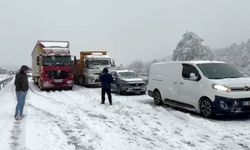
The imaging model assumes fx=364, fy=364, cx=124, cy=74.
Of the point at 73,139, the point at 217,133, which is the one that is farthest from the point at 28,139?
the point at 217,133

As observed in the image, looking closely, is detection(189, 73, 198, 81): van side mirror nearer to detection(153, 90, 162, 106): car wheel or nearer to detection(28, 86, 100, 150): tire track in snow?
detection(153, 90, 162, 106): car wheel

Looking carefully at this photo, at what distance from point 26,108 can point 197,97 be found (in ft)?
23.3

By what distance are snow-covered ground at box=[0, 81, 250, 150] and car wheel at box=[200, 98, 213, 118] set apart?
0.46m

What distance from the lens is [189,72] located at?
44.9ft

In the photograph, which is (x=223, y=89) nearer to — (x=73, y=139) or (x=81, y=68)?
(x=73, y=139)

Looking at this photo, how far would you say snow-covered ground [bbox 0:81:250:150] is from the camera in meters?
8.14

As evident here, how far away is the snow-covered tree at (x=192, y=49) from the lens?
64.9m

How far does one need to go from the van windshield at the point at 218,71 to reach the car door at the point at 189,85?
0.31 meters

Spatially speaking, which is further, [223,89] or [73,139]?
[223,89]

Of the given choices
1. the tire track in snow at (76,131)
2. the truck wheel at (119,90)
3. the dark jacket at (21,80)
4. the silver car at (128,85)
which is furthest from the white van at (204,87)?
the truck wheel at (119,90)

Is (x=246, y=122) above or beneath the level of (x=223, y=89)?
beneath

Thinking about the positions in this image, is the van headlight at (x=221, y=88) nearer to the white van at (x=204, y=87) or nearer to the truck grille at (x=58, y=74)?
the white van at (x=204, y=87)

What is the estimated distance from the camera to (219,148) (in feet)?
26.0

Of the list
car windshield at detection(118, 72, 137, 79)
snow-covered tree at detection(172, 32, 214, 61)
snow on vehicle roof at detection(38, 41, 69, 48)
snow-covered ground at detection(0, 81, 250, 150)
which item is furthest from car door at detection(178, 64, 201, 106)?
snow-covered tree at detection(172, 32, 214, 61)
